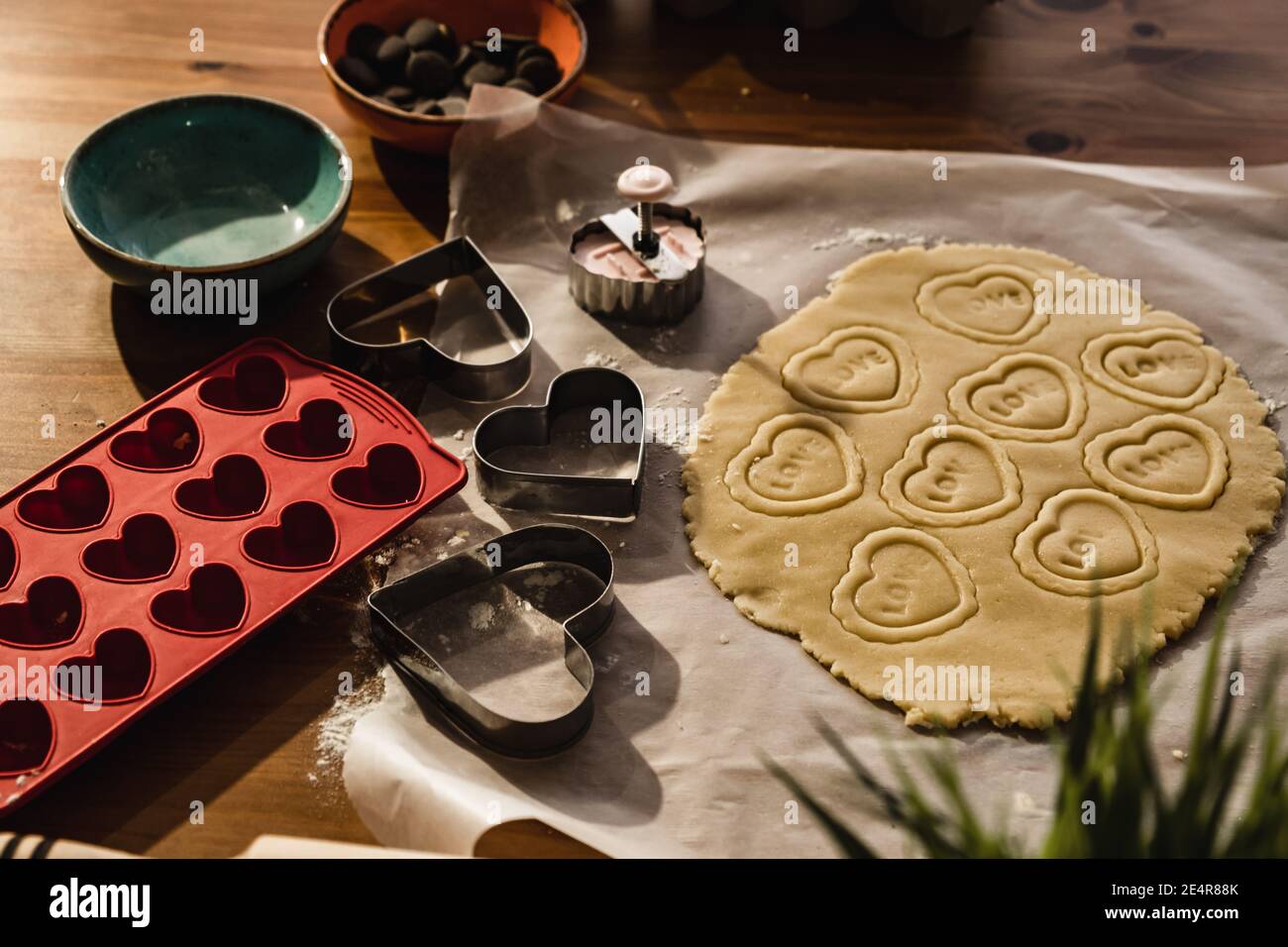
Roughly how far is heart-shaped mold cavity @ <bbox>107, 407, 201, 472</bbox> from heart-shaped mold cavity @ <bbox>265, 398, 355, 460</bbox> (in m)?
0.10

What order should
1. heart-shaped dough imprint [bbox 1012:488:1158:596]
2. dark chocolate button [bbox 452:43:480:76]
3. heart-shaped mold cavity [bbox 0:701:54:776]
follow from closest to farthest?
heart-shaped mold cavity [bbox 0:701:54:776]
heart-shaped dough imprint [bbox 1012:488:1158:596]
dark chocolate button [bbox 452:43:480:76]

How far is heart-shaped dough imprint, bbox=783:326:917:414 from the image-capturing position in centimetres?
171

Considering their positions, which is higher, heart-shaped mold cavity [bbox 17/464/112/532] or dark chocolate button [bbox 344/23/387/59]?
dark chocolate button [bbox 344/23/387/59]

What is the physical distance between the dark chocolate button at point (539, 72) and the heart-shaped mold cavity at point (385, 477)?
0.77 m

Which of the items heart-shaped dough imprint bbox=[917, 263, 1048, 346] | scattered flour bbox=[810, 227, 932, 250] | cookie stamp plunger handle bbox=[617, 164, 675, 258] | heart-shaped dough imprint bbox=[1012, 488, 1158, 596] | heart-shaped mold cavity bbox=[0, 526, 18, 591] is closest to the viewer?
heart-shaped mold cavity bbox=[0, 526, 18, 591]

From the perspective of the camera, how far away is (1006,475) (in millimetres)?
1608

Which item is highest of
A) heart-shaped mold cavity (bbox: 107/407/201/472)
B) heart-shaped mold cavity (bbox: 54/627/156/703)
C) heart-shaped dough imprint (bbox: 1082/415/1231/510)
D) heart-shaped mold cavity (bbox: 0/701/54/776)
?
heart-shaped dough imprint (bbox: 1082/415/1231/510)

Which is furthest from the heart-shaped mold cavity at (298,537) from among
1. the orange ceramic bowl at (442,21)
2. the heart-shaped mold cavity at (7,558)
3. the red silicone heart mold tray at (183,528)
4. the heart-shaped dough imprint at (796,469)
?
the orange ceramic bowl at (442,21)

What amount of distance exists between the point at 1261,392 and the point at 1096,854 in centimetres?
106

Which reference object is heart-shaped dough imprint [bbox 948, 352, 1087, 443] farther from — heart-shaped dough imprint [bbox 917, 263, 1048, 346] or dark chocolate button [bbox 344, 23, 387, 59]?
dark chocolate button [bbox 344, 23, 387, 59]

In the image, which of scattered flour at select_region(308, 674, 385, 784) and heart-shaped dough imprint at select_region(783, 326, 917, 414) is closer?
scattered flour at select_region(308, 674, 385, 784)

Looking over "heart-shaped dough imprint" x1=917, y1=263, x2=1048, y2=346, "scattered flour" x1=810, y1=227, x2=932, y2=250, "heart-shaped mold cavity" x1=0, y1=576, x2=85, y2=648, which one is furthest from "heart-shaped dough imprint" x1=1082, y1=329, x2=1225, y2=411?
"heart-shaped mold cavity" x1=0, y1=576, x2=85, y2=648

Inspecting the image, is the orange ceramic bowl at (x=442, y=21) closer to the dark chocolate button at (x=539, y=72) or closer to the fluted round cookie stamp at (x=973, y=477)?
the dark chocolate button at (x=539, y=72)

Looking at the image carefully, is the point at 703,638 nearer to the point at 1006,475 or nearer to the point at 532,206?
the point at 1006,475
